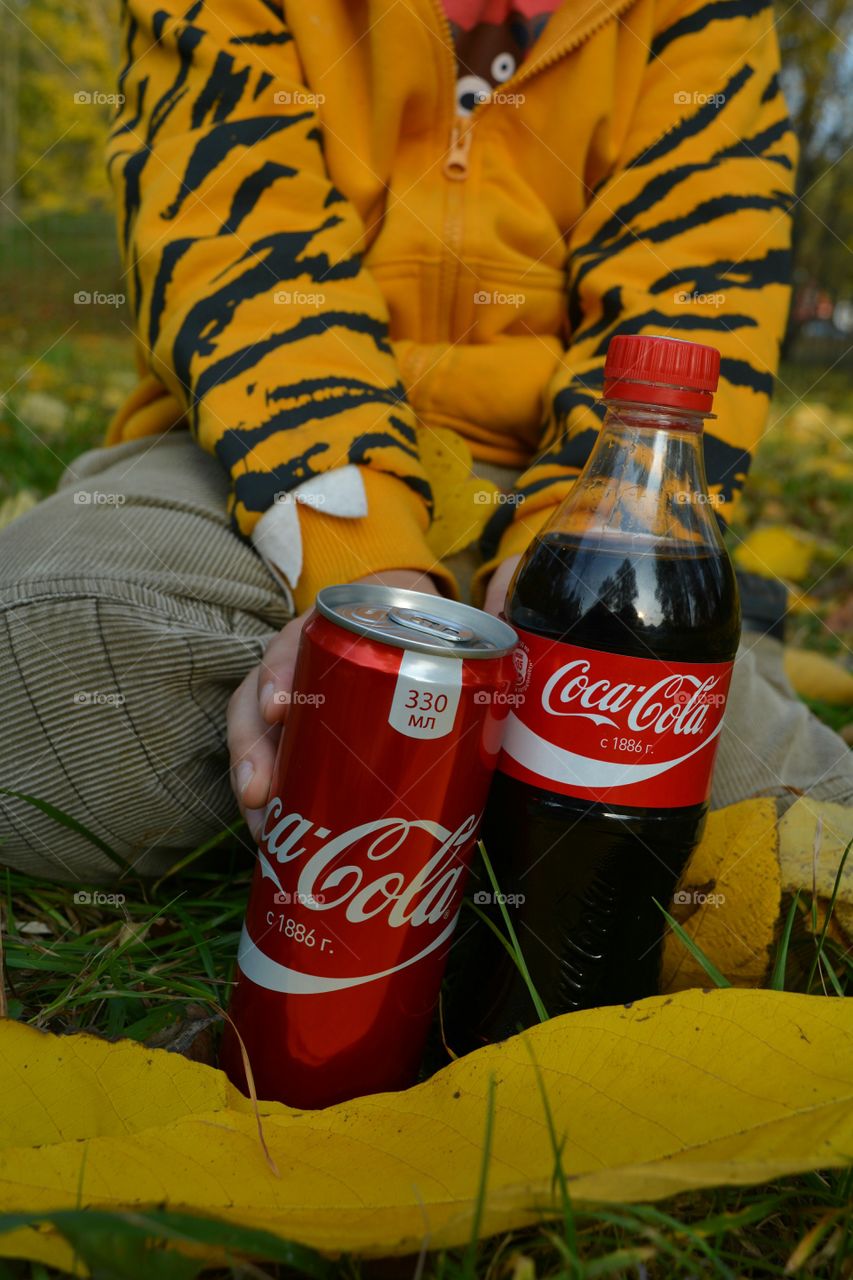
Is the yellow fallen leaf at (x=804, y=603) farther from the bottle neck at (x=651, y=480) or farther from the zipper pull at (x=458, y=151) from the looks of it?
the bottle neck at (x=651, y=480)

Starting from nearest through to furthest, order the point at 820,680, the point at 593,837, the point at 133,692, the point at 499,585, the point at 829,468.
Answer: the point at 593,837
the point at 133,692
the point at 499,585
the point at 820,680
the point at 829,468

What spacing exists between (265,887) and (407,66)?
1.23 m

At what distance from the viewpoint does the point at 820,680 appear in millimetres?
2008

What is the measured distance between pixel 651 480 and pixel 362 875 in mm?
466

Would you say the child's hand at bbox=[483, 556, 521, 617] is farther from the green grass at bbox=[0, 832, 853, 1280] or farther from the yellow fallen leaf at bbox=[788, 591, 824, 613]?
the yellow fallen leaf at bbox=[788, 591, 824, 613]

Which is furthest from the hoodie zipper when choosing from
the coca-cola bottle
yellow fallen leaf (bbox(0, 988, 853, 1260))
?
yellow fallen leaf (bbox(0, 988, 853, 1260))

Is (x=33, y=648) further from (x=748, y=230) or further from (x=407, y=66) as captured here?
(x=748, y=230)

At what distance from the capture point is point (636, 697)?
0.92 m

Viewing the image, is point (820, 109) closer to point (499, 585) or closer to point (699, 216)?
point (699, 216)

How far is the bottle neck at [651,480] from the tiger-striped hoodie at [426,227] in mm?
365

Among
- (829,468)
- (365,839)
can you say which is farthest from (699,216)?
(829,468)

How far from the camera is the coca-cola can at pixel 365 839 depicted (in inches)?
32.9

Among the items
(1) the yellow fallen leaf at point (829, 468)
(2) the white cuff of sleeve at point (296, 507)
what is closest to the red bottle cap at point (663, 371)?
(2) the white cuff of sleeve at point (296, 507)

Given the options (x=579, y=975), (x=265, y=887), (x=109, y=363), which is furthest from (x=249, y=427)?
(x=109, y=363)
